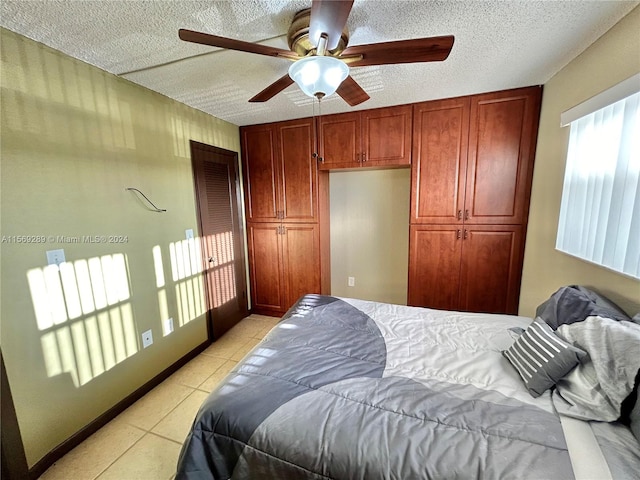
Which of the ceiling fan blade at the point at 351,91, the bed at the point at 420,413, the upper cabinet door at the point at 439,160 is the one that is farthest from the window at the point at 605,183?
the ceiling fan blade at the point at 351,91

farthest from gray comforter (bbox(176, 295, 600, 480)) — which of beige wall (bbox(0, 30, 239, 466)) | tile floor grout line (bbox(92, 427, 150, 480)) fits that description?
beige wall (bbox(0, 30, 239, 466))

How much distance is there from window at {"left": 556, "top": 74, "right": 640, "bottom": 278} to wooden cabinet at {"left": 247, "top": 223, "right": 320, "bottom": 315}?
2.23 metres

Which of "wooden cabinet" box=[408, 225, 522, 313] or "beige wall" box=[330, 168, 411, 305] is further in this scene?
"beige wall" box=[330, 168, 411, 305]

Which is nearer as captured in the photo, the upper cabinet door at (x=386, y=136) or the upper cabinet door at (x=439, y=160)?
the upper cabinet door at (x=439, y=160)

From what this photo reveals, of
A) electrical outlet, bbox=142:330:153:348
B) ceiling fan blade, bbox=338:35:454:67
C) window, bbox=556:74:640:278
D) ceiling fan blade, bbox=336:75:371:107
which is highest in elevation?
ceiling fan blade, bbox=336:75:371:107

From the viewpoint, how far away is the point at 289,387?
1.18 metres

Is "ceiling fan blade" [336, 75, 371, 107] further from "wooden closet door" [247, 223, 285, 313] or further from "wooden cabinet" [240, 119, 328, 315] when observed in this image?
"wooden closet door" [247, 223, 285, 313]

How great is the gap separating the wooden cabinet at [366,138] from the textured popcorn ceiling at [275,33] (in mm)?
491

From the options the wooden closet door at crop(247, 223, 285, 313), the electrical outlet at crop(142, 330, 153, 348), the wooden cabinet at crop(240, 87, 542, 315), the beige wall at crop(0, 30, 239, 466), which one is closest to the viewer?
the beige wall at crop(0, 30, 239, 466)

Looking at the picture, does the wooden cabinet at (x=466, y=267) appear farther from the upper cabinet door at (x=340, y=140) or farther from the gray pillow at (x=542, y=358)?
the gray pillow at (x=542, y=358)

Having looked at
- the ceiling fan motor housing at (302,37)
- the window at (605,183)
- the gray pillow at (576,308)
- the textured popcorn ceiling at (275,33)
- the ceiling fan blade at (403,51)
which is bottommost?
the gray pillow at (576,308)

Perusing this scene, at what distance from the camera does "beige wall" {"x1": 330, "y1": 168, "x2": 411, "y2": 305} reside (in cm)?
322

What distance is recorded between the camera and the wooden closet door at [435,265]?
2.68 meters

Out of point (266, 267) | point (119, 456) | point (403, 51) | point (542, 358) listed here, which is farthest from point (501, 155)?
point (119, 456)
